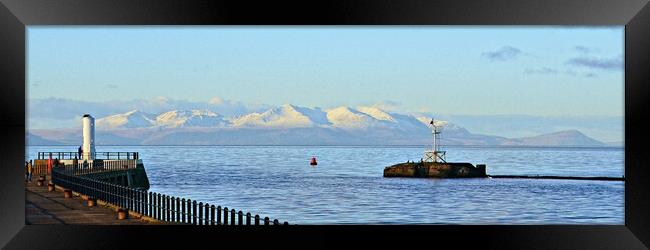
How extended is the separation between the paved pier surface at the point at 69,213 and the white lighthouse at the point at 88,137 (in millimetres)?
15294

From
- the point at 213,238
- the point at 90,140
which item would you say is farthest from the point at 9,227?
the point at 90,140

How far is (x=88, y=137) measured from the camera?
139ft

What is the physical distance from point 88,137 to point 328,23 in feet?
112

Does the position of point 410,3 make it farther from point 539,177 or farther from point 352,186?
point 539,177

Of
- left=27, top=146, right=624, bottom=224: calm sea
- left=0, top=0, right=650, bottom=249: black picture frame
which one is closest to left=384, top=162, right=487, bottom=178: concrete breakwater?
left=27, top=146, right=624, bottom=224: calm sea

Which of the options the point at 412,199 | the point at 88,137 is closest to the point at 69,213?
the point at 88,137

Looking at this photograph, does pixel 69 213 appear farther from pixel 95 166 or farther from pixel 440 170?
pixel 440 170

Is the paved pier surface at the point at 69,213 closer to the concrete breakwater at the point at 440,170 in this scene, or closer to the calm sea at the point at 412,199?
the calm sea at the point at 412,199

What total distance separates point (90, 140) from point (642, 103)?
1396 inches

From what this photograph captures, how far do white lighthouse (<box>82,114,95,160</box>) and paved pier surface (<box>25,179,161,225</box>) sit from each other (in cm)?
1529

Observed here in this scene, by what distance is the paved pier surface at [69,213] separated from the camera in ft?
Answer: 63.3

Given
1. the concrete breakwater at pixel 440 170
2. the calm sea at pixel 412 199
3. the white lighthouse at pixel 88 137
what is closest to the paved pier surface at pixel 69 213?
the white lighthouse at pixel 88 137

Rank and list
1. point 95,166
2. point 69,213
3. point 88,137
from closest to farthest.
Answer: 1. point 69,213
2. point 95,166
3. point 88,137

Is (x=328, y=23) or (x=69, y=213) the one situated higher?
(x=328, y=23)
